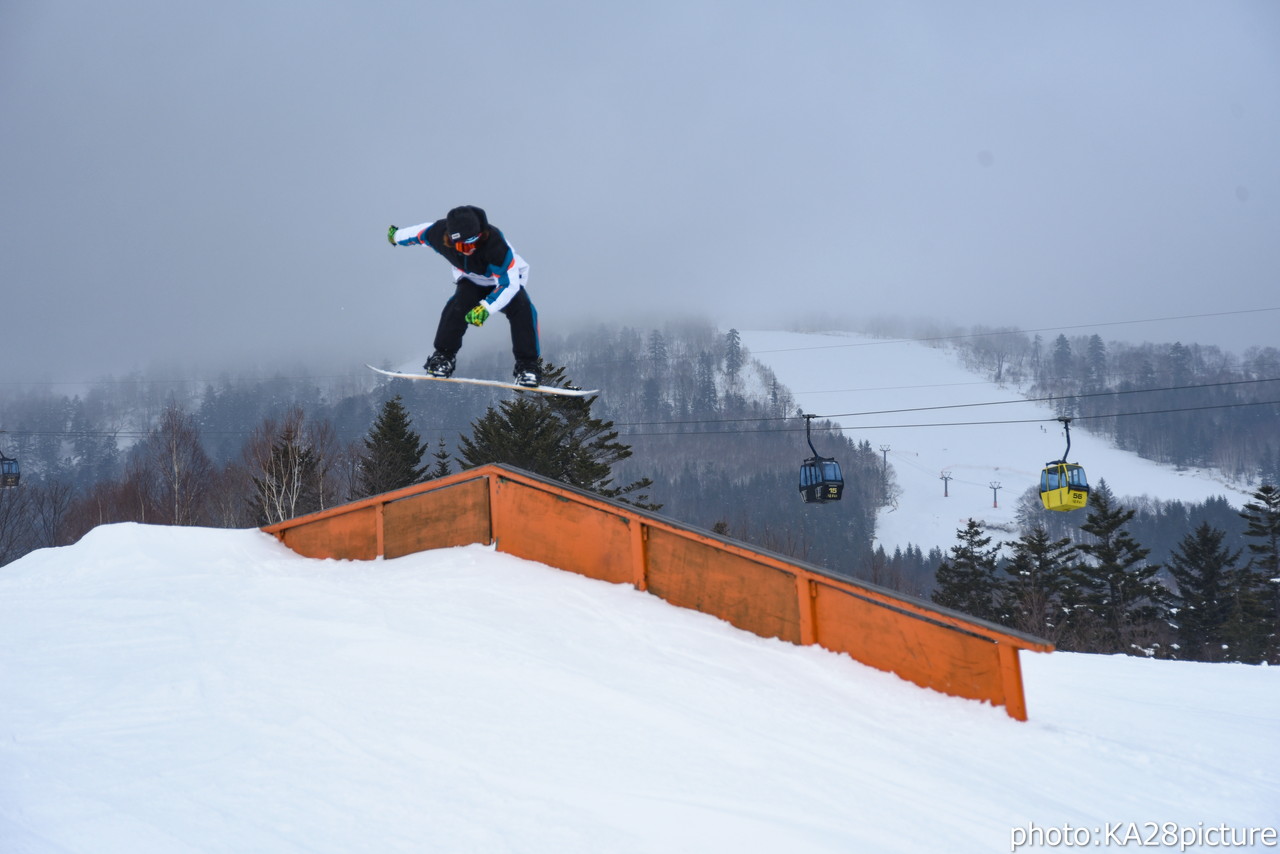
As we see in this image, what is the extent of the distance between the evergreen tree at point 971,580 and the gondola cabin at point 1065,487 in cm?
2493

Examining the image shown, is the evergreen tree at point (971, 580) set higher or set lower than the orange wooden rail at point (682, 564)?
lower

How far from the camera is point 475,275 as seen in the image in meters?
7.05

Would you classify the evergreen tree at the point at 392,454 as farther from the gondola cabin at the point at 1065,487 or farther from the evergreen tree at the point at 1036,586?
the evergreen tree at the point at 1036,586

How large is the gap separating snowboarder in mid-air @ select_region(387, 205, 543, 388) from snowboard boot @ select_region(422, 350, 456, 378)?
0.07ft

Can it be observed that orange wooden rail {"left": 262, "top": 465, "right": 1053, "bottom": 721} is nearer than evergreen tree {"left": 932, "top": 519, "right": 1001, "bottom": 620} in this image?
Yes

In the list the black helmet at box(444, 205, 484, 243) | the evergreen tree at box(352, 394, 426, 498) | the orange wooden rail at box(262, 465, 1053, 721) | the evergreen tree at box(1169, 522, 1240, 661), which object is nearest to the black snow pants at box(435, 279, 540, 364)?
the black helmet at box(444, 205, 484, 243)

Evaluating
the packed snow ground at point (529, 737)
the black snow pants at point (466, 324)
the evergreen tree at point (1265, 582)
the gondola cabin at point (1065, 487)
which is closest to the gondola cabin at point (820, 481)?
the gondola cabin at point (1065, 487)

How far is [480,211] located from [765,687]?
447 cm

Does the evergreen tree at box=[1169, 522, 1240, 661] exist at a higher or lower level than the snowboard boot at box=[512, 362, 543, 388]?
lower

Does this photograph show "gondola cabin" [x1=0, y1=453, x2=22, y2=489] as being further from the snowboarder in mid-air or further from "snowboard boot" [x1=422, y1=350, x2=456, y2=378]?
the snowboarder in mid-air

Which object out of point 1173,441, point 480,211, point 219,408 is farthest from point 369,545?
point 1173,441

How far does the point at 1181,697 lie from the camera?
745cm

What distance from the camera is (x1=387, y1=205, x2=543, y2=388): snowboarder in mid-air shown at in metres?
6.70

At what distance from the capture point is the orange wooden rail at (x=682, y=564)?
20.5 feet
